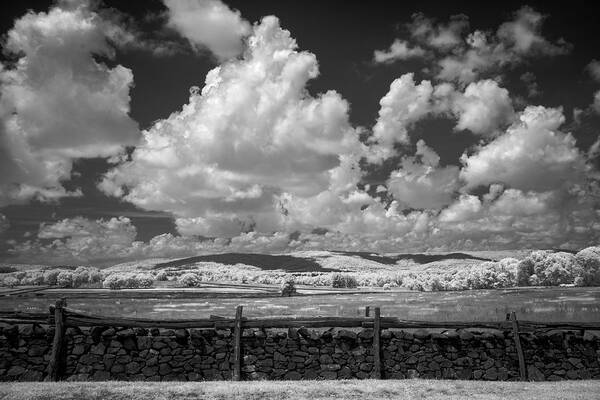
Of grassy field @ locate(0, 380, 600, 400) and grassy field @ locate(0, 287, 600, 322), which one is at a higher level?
grassy field @ locate(0, 380, 600, 400)

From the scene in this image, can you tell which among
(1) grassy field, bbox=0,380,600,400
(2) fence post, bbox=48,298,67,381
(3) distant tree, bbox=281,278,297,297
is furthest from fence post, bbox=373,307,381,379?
(3) distant tree, bbox=281,278,297,297

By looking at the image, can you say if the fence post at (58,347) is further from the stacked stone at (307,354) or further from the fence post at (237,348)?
the stacked stone at (307,354)

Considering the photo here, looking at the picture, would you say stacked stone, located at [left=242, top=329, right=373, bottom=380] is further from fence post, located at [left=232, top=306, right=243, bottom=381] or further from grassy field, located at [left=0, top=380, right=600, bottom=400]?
grassy field, located at [left=0, top=380, right=600, bottom=400]

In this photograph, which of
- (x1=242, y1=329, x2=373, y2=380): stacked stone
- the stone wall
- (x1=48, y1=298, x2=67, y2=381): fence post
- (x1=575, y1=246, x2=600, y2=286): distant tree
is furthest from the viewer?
(x1=575, y1=246, x2=600, y2=286): distant tree

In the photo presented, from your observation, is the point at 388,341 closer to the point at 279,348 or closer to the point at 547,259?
the point at 279,348

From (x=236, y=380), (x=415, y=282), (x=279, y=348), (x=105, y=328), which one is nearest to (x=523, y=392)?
(x=279, y=348)

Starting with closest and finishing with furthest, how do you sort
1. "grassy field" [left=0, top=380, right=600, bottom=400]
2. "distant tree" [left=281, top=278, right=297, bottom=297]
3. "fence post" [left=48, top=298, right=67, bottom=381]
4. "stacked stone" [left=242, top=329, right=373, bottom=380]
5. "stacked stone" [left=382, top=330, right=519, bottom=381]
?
"grassy field" [left=0, top=380, right=600, bottom=400] → "fence post" [left=48, top=298, right=67, bottom=381] → "stacked stone" [left=242, top=329, right=373, bottom=380] → "stacked stone" [left=382, top=330, right=519, bottom=381] → "distant tree" [left=281, top=278, right=297, bottom=297]

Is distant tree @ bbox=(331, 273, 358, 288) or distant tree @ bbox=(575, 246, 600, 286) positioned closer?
distant tree @ bbox=(575, 246, 600, 286)

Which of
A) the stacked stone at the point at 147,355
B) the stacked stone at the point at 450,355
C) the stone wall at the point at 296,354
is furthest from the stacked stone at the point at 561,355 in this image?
the stacked stone at the point at 147,355

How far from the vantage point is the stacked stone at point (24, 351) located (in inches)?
627

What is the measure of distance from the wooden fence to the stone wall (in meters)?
0.30

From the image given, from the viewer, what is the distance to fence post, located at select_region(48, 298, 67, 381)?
15820mm

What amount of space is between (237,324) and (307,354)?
126 inches

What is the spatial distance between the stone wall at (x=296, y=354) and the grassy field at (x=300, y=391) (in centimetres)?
188
